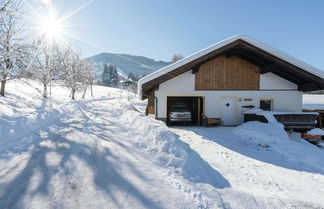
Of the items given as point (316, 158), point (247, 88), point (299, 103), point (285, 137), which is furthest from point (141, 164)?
point (299, 103)

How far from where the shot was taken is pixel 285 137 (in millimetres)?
8492

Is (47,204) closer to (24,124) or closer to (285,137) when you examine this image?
(24,124)

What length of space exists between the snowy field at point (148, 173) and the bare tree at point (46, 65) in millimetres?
17590

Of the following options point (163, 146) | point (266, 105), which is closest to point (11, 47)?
point (163, 146)

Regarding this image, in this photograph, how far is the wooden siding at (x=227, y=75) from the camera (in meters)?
12.1

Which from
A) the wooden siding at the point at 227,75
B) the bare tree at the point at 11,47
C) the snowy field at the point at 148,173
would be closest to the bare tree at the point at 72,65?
the bare tree at the point at 11,47

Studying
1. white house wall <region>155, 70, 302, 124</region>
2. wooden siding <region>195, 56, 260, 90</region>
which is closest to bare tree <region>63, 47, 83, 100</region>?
white house wall <region>155, 70, 302, 124</region>

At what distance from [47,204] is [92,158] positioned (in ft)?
6.78

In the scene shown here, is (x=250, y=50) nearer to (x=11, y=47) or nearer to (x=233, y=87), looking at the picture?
(x=233, y=87)

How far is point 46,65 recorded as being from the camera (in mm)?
22828

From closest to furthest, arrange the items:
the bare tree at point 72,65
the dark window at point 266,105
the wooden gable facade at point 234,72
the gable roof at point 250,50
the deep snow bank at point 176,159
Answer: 1. the deep snow bank at point 176,159
2. the gable roof at point 250,50
3. the wooden gable facade at point 234,72
4. the dark window at point 266,105
5. the bare tree at point 72,65

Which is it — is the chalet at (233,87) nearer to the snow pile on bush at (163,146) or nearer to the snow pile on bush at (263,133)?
the snow pile on bush at (263,133)

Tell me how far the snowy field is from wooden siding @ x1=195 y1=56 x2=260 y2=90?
223 inches

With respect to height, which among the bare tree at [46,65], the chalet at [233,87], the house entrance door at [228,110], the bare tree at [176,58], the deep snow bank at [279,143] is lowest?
the deep snow bank at [279,143]
